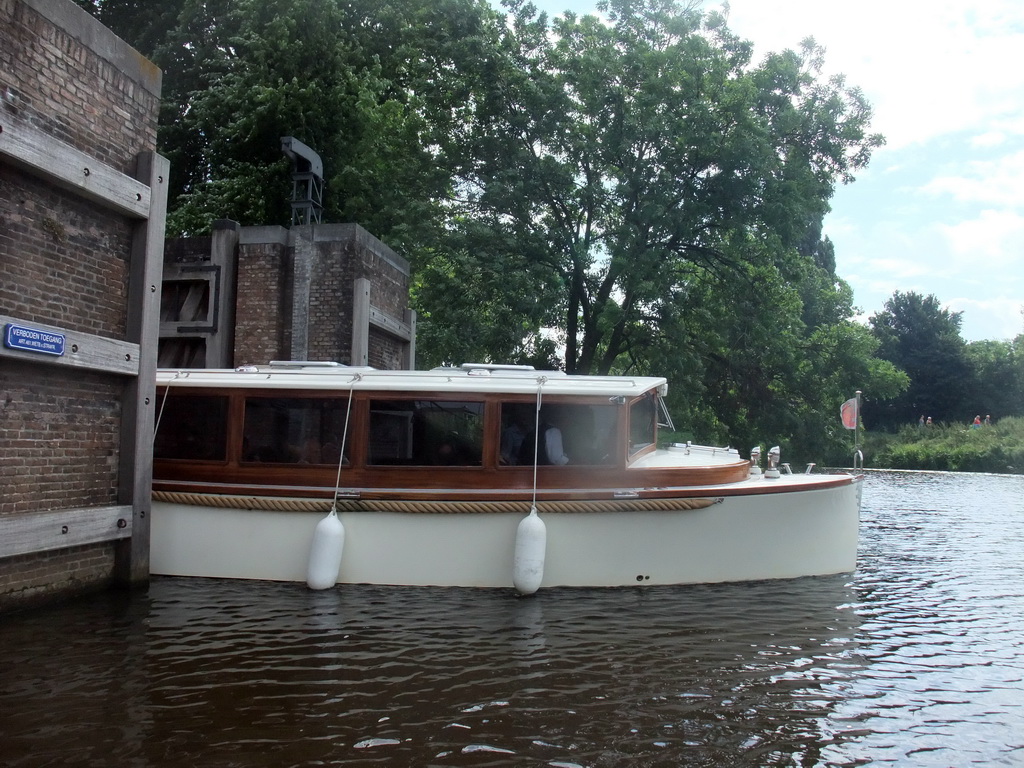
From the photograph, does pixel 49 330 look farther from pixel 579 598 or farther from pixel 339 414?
pixel 579 598

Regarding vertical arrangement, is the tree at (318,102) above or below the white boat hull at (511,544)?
above

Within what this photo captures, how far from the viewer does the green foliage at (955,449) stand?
35200 mm

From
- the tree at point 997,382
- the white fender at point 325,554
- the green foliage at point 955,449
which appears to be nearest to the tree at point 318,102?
the white fender at point 325,554

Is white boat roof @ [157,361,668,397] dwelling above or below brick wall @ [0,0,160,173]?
below

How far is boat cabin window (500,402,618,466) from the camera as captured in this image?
8898 millimetres

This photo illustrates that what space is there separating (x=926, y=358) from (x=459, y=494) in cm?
5270

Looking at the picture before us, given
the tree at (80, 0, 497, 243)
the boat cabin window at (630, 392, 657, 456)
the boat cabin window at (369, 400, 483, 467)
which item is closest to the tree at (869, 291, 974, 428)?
the tree at (80, 0, 497, 243)

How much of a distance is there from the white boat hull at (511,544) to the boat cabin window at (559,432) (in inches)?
24.7

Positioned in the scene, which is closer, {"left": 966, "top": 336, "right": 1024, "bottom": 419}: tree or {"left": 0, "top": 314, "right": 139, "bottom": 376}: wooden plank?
{"left": 0, "top": 314, "right": 139, "bottom": 376}: wooden plank

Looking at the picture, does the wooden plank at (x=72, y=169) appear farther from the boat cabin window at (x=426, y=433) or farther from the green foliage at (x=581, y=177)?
the green foliage at (x=581, y=177)

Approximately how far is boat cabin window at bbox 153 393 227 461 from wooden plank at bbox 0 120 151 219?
2091 mm

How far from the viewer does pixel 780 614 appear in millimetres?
7973

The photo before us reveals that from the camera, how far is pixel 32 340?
23.3 ft

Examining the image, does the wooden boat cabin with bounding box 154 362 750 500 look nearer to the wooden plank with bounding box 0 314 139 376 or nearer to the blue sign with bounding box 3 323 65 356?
the wooden plank with bounding box 0 314 139 376
